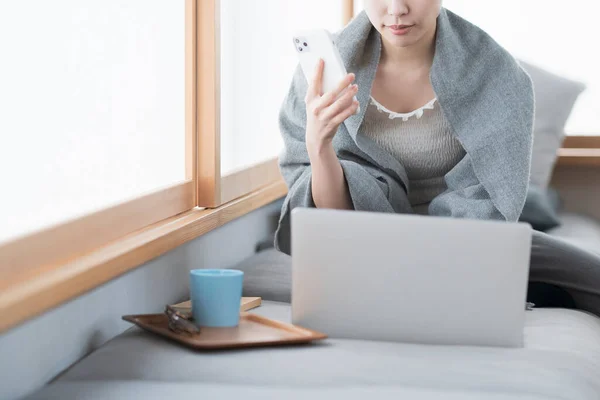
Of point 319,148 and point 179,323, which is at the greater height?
point 319,148

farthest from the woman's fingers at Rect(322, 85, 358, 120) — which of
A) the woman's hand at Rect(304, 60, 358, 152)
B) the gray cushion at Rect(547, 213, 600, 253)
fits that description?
the gray cushion at Rect(547, 213, 600, 253)

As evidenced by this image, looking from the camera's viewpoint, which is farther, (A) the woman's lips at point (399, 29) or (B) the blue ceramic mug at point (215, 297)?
(A) the woman's lips at point (399, 29)

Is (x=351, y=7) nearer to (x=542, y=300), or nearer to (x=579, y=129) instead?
(x=579, y=129)

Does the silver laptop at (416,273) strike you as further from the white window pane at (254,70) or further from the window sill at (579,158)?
the window sill at (579,158)

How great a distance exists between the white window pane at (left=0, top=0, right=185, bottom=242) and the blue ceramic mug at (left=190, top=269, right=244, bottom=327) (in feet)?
0.63

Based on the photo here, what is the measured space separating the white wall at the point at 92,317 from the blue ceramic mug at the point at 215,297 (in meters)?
0.13

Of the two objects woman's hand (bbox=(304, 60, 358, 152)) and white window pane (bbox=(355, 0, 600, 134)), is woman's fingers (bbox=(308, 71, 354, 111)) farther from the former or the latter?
white window pane (bbox=(355, 0, 600, 134))

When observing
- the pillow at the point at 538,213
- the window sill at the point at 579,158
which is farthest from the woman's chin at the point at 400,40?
the window sill at the point at 579,158

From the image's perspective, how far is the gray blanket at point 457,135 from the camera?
1558 mm

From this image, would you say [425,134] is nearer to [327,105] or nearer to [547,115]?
[327,105]

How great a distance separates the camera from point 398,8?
154cm

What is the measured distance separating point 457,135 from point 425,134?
0.25 feet

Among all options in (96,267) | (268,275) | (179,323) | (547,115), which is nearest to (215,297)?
(179,323)

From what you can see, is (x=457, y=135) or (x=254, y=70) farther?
(x=254, y=70)
